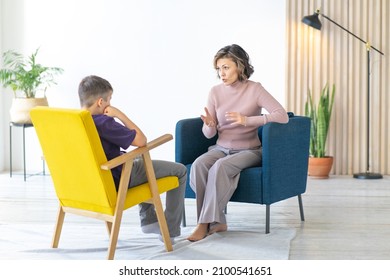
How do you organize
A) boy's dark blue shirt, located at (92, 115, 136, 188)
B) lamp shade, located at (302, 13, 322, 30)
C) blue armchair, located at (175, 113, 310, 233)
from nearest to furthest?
boy's dark blue shirt, located at (92, 115, 136, 188)
blue armchair, located at (175, 113, 310, 233)
lamp shade, located at (302, 13, 322, 30)

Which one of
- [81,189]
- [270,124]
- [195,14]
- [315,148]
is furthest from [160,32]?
[81,189]

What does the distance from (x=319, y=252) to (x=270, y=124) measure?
0.83 metres

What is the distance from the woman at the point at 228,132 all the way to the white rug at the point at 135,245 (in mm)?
176

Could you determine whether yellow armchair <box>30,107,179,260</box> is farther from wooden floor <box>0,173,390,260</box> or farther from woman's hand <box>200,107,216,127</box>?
wooden floor <box>0,173,390,260</box>

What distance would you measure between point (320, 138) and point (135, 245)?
293cm

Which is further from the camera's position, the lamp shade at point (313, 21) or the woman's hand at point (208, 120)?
the lamp shade at point (313, 21)

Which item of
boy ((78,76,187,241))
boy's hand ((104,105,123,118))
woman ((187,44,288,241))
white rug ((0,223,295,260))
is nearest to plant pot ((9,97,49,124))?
white rug ((0,223,295,260))

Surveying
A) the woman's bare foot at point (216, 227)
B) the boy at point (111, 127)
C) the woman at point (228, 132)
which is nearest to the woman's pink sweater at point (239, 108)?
the woman at point (228, 132)

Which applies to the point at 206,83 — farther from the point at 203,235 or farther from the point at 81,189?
the point at 81,189

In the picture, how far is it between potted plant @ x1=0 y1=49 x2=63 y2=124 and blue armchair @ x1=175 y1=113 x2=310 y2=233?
230cm

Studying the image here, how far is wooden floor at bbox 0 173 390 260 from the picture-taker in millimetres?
4430

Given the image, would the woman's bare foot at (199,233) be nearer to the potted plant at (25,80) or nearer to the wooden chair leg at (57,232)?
the wooden chair leg at (57,232)

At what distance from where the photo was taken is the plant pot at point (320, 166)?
272 inches

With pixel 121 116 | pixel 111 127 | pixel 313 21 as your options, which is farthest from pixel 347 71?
pixel 111 127
